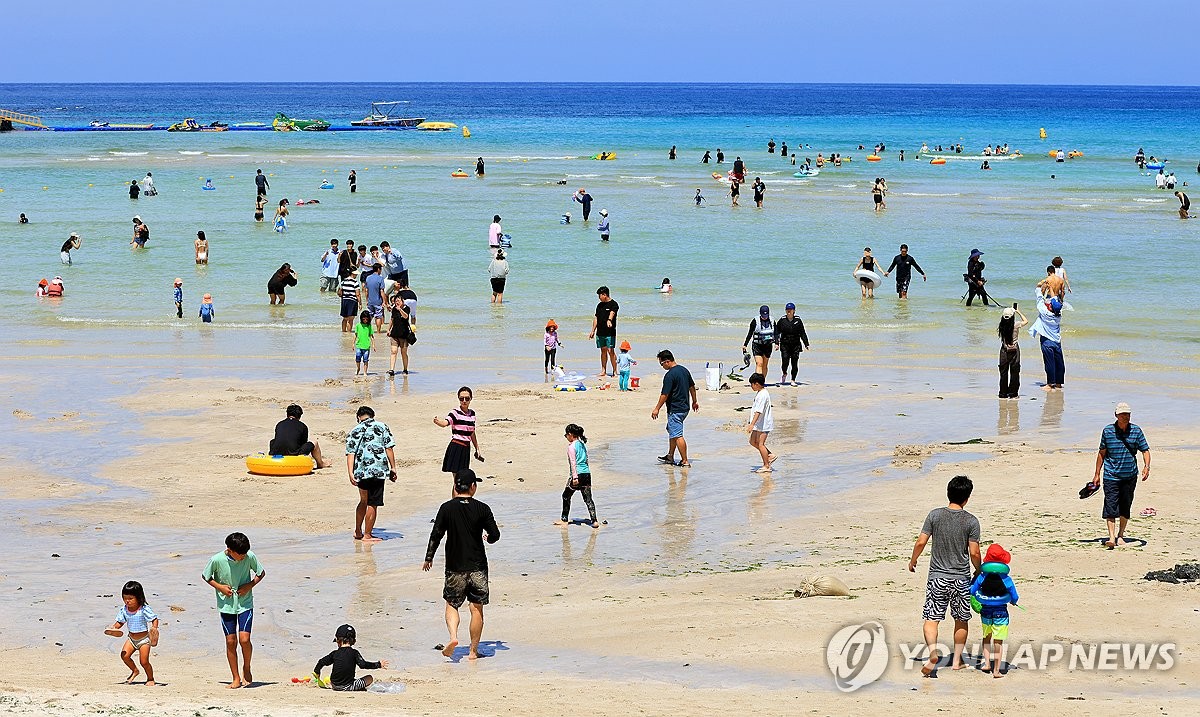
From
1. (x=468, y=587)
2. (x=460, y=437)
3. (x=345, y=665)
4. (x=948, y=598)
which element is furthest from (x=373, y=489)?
(x=948, y=598)

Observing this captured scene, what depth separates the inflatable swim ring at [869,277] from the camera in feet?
104

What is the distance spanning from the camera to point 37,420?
753 inches

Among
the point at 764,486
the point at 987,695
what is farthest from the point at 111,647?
the point at 764,486

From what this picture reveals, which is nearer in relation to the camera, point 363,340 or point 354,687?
point 354,687

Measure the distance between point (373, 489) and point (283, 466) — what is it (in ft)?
10.1

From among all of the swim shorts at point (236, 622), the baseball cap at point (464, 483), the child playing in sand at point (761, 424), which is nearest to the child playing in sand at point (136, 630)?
the swim shorts at point (236, 622)

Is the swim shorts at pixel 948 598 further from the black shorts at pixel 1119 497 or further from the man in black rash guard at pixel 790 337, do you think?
the man in black rash guard at pixel 790 337

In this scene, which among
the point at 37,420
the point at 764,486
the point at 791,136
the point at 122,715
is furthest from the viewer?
the point at 791,136

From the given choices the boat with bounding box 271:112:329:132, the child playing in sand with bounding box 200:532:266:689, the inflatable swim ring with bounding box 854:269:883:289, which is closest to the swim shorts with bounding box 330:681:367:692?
the child playing in sand with bounding box 200:532:266:689

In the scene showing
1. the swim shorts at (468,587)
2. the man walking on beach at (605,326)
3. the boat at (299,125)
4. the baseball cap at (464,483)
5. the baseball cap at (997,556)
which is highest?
the boat at (299,125)

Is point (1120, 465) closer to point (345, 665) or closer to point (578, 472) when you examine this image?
point (578, 472)

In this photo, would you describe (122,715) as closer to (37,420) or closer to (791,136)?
A: (37,420)

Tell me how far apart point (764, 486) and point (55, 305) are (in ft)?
70.1

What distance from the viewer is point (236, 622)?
32.0ft
